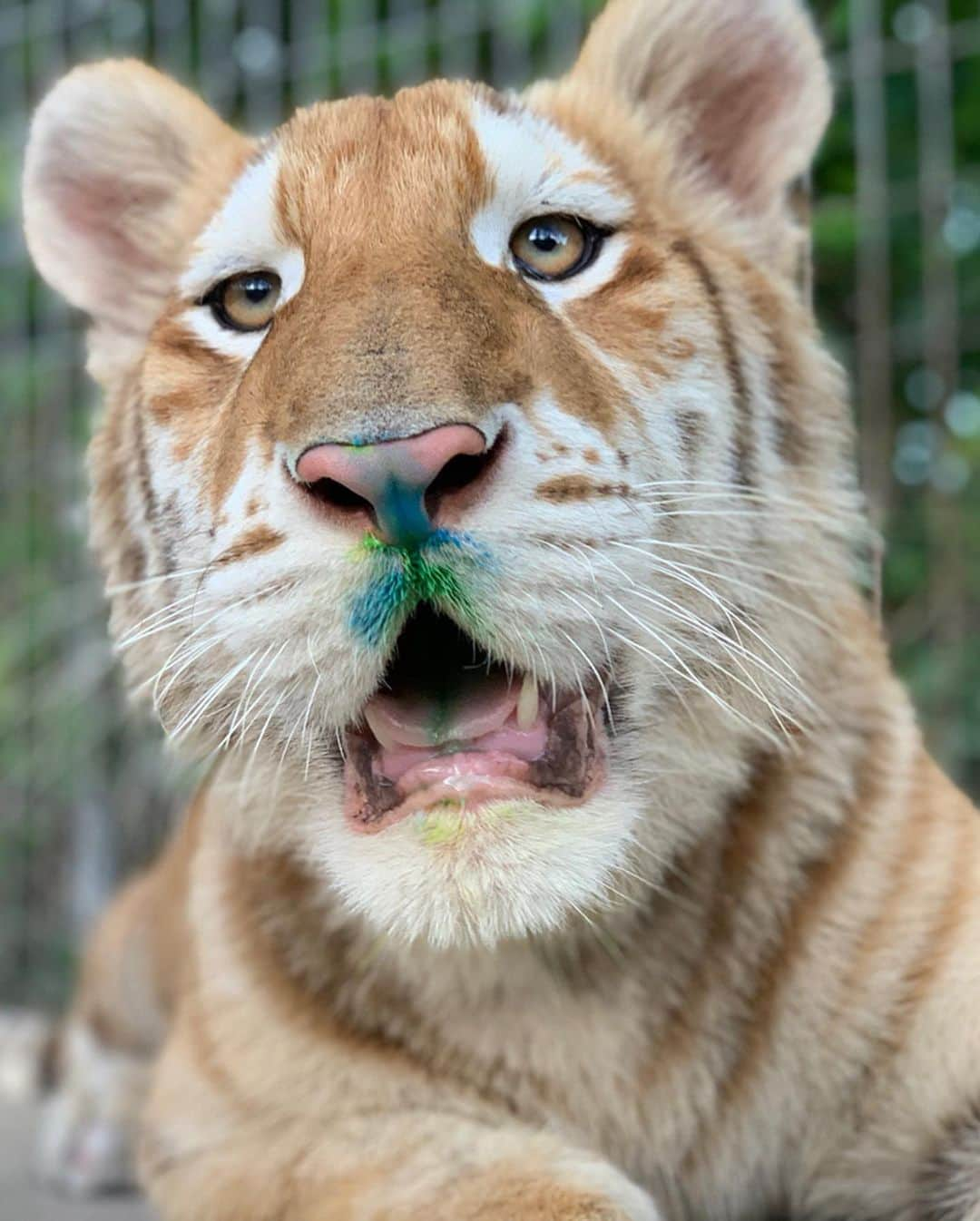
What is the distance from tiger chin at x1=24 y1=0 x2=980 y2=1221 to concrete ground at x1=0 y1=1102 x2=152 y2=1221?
0.26m

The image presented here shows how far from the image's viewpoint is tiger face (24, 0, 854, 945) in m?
0.84

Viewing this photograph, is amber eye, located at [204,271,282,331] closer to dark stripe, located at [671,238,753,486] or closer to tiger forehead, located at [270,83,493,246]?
tiger forehead, located at [270,83,493,246]

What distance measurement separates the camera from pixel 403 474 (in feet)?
2.53

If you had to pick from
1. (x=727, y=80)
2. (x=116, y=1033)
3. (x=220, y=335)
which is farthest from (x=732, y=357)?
(x=116, y=1033)

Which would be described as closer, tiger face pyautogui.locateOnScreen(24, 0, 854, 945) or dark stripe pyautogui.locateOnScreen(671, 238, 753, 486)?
tiger face pyautogui.locateOnScreen(24, 0, 854, 945)

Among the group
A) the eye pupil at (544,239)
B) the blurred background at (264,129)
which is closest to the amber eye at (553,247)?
the eye pupil at (544,239)

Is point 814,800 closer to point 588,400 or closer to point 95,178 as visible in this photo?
point 588,400

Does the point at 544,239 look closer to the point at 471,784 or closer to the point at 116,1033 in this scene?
the point at 471,784

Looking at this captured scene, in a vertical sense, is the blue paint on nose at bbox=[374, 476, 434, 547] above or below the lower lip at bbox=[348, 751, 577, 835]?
above

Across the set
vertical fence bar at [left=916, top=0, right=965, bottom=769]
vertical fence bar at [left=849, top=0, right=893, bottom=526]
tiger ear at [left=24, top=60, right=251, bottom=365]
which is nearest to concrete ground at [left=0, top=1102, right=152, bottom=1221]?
tiger ear at [left=24, top=60, right=251, bottom=365]

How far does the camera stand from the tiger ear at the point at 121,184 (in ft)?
4.05

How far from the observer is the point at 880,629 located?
4.21ft

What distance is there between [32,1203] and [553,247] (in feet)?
3.74

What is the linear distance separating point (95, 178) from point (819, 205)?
4.12 ft
